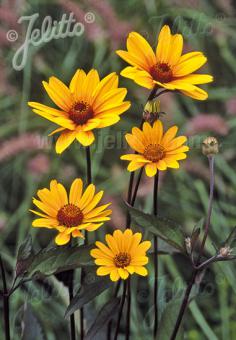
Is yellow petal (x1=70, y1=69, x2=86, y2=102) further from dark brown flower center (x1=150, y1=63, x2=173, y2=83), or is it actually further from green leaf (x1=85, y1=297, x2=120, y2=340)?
green leaf (x1=85, y1=297, x2=120, y2=340)

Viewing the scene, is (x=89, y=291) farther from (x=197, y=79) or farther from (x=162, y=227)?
(x=197, y=79)

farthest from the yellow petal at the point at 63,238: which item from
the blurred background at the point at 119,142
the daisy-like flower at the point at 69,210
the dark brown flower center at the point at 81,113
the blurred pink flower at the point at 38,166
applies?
the blurred pink flower at the point at 38,166

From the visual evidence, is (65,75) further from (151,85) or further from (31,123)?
(151,85)

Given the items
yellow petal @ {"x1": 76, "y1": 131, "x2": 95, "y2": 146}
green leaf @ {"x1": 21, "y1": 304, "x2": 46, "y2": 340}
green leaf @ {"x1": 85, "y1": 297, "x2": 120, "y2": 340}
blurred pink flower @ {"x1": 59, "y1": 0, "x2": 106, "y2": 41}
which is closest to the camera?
yellow petal @ {"x1": 76, "y1": 131, "x2": 95, "y2": 146}

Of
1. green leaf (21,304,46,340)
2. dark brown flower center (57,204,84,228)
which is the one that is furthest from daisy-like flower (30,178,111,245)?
green leaf (21,304,46,340)

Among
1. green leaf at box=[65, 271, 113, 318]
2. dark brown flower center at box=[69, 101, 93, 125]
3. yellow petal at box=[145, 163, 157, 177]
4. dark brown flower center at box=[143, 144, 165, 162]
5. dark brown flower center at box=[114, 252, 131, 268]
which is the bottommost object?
green leaf at box=[65, 271, 113, 318]

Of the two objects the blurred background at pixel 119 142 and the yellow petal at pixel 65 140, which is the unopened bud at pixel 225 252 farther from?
the blurred background at pixel 119 142

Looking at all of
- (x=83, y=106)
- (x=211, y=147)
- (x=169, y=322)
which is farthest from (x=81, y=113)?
(x=169, y=322)

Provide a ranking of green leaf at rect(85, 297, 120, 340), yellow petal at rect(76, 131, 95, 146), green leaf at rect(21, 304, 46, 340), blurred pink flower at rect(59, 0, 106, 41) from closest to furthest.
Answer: yellow petal at rect(76, 131, 95, 146) < green leaf at rect(85, 297, 120, 340) < green leaf at rect(21, 304, 46, 340) < blurred pink flower at rect(59, 0, 106, 41)
